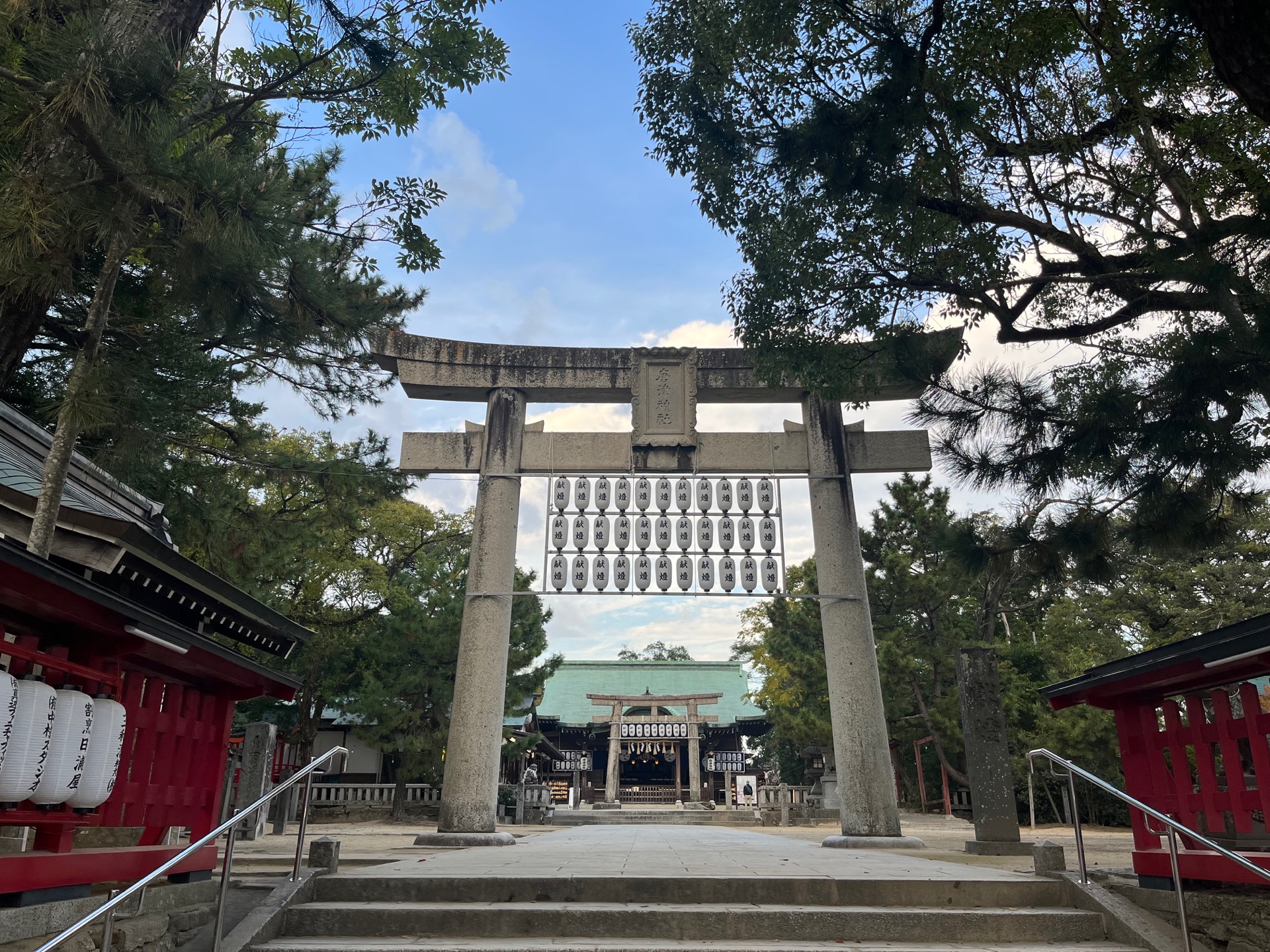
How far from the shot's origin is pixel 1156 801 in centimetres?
502

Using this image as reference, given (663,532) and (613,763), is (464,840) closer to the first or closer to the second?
(663,532)

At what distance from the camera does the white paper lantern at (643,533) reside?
10.5m

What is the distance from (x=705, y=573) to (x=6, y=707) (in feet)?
25.6

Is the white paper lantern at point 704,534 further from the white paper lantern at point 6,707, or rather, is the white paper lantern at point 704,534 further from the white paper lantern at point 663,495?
the white paper lantern at point 6,707

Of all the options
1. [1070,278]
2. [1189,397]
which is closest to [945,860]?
[1189,397]

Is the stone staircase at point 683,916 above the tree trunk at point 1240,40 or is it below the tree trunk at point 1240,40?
below

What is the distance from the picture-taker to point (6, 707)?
3336 mm

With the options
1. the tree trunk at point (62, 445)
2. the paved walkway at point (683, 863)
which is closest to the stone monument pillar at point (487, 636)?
the paved walkway at point (683, 863)

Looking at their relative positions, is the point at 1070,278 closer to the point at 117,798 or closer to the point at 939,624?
the point at 117,798

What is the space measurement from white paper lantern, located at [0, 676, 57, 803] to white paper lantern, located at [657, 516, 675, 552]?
743cm

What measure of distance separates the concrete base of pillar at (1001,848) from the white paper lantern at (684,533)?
452 cm

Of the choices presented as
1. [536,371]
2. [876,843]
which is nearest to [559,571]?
[536,371]

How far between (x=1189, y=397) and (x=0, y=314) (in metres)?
7.60

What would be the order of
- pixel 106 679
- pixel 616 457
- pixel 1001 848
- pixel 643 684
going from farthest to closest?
1. pixel 643 684
2. pixel 616 457
3. pixel 1001 848
4. pixel 106 679
